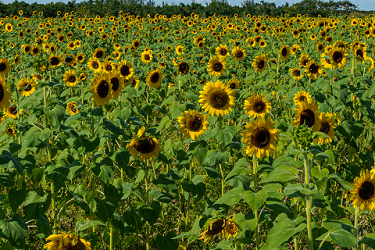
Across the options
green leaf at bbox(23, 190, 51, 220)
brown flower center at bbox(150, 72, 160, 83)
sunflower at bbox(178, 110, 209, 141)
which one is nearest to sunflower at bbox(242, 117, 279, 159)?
sunflower at bbox(178, 110, 209, 141)

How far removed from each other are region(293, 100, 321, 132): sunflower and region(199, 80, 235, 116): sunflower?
2.97 ft

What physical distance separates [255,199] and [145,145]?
48.7 inches

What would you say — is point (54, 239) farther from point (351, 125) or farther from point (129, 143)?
point (351, 125)

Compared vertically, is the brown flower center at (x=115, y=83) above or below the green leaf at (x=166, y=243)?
above

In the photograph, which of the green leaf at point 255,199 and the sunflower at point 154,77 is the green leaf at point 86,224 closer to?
the green leaf at point 255,199

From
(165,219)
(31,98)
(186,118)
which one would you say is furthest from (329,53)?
(31,98)

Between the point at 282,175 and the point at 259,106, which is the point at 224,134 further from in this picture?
the point at 282,175

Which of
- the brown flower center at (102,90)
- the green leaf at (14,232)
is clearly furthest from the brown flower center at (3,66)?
the green leaf at (14,232)

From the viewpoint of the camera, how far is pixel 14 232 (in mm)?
2535

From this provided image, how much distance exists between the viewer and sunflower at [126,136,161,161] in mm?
3328

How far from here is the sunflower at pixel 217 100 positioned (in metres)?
3.92

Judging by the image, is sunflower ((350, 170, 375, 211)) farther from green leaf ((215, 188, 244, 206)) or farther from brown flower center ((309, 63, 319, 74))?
brown flower center ((309, 63, 319, 74))

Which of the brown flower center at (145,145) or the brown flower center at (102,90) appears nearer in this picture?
the brown flower center at (145,145)

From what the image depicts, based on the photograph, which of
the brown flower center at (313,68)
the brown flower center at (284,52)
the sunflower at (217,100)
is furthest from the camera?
the brown flower center at (284,52)
